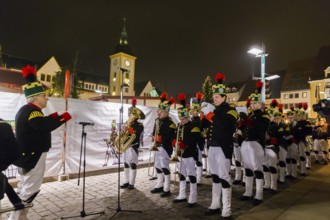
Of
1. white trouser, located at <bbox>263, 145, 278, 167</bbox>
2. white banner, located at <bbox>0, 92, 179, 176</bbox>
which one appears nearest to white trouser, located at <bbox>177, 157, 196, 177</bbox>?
white trouser, located at <bbox>263, 145, 278, 167</bbox>

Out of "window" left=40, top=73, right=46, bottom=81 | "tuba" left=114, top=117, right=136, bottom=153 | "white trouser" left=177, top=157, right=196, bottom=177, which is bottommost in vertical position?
"white trouser" left=177, top=157, right=196, bottom=177

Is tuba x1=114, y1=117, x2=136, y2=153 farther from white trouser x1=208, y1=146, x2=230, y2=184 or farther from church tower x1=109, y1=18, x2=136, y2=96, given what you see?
church tower x1=109, y1=18, x2=136, y2=96

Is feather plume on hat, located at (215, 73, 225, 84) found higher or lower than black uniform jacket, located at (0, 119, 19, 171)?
higher

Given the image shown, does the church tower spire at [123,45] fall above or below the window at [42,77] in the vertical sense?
above

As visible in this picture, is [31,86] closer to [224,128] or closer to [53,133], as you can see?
[53,133]

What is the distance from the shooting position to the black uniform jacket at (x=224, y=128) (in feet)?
17.1

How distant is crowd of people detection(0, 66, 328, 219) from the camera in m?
4.13

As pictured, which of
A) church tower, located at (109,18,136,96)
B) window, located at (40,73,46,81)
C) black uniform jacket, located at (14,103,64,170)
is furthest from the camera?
church tower, located at (109,18,136,96)

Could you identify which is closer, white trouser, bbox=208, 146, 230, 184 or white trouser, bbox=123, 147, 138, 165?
white trouser, bbox=208, 146, 230, 184

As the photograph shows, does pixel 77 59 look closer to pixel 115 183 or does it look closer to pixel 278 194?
pixel 115 183

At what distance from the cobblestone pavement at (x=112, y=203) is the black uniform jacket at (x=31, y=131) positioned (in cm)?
93

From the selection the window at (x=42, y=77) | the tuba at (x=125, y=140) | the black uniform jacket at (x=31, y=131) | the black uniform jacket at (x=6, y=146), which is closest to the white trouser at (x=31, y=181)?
the black uniform jacket at (x=31, y=131)

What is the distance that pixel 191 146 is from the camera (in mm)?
6184

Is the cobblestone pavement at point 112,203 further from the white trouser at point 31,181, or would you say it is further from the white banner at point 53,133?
the white banner at point 53,133
